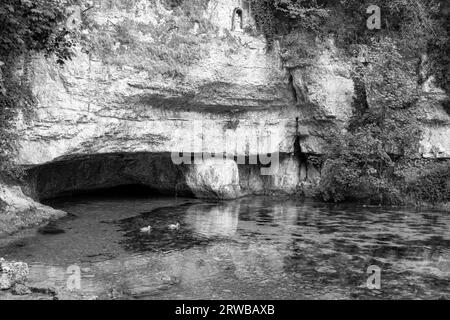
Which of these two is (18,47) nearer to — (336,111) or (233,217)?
(233,217)

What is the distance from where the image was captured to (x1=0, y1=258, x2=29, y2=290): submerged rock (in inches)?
345

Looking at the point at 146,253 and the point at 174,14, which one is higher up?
the point at 174,14

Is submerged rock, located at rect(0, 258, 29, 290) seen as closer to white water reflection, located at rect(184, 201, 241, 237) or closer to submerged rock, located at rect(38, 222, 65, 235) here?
submerged rock, located at rect(38, 222, 65, 235)

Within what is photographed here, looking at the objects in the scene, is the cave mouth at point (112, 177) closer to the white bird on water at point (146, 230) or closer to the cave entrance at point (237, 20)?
the white bird on water at point (146, 230)

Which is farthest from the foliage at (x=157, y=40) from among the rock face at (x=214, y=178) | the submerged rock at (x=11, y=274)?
the submerged rock at (x=11, y=274)

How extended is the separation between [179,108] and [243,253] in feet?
28.6

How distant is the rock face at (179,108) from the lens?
16.2 m

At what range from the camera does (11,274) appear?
912 centimetres

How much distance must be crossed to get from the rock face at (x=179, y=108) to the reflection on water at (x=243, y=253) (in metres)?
2.53

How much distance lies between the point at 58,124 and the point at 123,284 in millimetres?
8020

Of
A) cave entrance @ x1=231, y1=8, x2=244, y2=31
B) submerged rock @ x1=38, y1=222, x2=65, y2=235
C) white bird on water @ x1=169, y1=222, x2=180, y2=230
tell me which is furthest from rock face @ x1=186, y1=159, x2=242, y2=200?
submerged rock @ x1=38, y1=222, x2=65, y2=235

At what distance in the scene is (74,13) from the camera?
51.0ft

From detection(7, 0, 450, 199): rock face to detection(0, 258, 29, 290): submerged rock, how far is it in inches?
262
